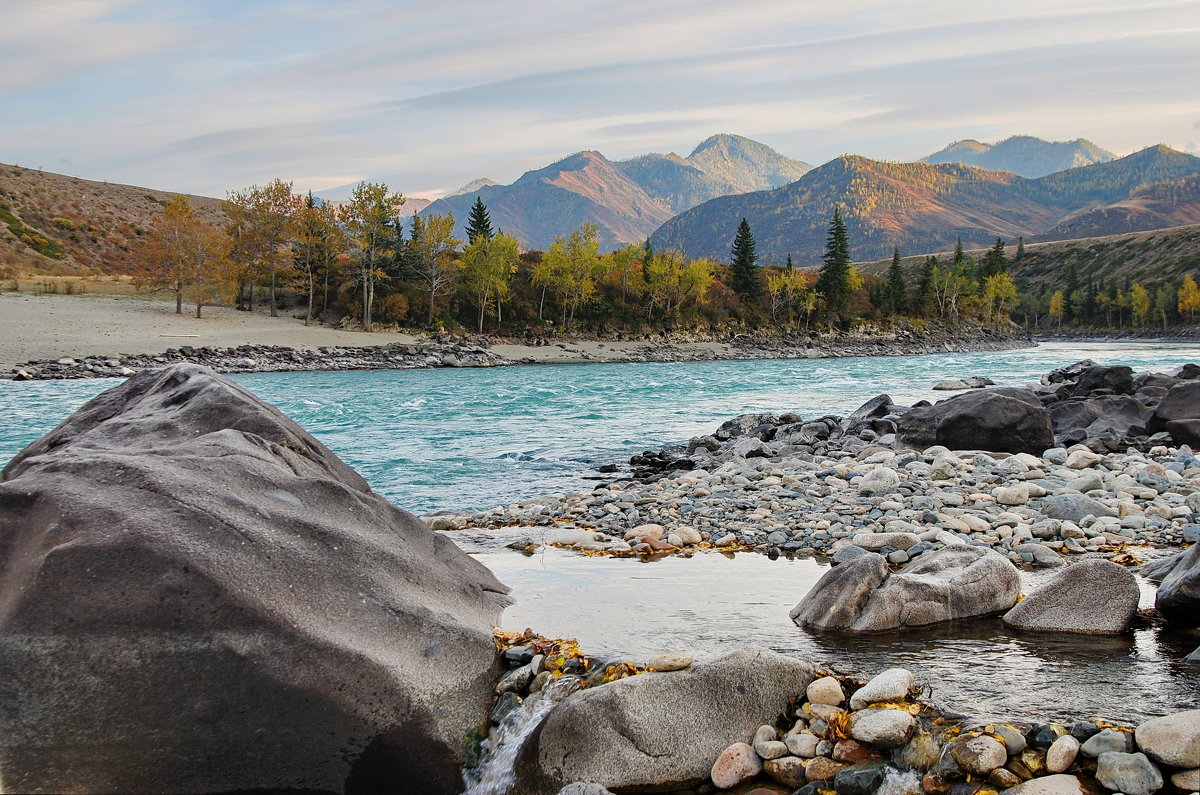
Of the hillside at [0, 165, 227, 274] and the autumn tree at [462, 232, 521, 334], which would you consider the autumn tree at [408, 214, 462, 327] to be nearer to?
the autumn tree at [462, 232, 521, 334]

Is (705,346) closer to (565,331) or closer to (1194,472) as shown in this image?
(565,331)

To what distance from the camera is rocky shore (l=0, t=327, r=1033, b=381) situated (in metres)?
42.8

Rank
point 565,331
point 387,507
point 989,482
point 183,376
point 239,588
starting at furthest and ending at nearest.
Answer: point 565,331 → point 989,482 → point 183,376 → point 387,507 → point 239,588

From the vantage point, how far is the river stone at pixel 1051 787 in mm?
3873

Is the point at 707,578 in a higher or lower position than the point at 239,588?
lower

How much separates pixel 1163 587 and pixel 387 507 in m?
6.02

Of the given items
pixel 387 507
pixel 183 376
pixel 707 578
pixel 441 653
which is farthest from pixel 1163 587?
pixel 183 376

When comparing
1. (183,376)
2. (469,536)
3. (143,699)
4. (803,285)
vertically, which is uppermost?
(803,285)

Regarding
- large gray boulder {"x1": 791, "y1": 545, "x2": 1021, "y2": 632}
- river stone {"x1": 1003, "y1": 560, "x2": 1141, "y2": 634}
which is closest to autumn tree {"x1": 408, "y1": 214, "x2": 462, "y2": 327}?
large gray boulder {"x1": 791, "y1": 545, "x2": 1021, "y2": 632}

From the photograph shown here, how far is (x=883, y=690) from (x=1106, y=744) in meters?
1.11

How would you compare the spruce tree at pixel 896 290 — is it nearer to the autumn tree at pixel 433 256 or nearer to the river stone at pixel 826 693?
the autumn tree at pixel 433 256

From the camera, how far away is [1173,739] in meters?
4.06

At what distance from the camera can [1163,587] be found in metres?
6.33

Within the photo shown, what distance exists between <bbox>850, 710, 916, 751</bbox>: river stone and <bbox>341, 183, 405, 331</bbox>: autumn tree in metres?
65.2
